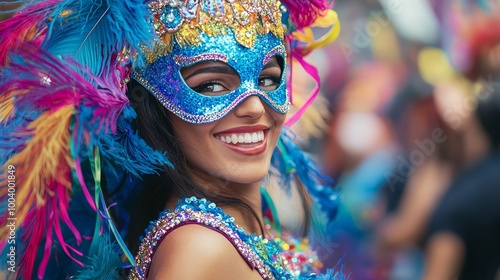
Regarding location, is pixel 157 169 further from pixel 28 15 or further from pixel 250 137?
pixel 28 15

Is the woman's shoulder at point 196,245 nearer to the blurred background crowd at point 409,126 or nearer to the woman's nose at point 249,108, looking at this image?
the woman's nose at point 249,108

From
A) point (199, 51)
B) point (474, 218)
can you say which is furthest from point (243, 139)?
point (474, 218)

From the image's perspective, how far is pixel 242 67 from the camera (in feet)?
6.28

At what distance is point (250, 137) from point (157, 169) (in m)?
0.29

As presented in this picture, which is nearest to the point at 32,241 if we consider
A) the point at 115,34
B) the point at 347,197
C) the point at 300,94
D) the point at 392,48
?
the point at 115,34

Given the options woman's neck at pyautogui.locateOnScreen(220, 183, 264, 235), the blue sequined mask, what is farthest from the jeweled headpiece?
woman's neck at pyautogui.locateOnScreen(220, 183, 264, 235)


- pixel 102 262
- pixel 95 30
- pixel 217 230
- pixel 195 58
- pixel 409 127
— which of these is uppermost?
pixel 95 30

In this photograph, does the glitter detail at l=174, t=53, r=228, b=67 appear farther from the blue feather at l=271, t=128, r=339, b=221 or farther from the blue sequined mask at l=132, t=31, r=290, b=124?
the blue feather at l=271, t=128, r=339, b=221

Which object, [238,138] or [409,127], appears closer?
[238,138]

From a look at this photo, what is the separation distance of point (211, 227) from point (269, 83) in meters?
0.46

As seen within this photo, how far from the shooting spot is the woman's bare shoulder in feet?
5.60

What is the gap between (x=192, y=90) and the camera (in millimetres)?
1909

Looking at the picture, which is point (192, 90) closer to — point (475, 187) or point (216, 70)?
point (216, 70)

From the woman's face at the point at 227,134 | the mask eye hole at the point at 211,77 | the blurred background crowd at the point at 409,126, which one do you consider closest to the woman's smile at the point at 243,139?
the woman's face at the point at 227,134
